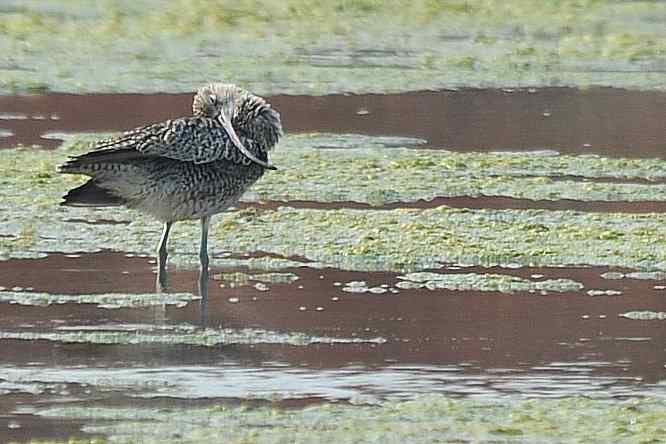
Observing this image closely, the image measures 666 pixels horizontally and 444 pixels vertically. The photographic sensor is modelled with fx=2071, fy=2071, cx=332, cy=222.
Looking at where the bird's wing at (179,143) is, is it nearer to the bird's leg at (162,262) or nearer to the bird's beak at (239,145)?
the bird's beak at (239,145)

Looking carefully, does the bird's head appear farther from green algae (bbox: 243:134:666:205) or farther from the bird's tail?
green algae (bbox: 243:134:666:205)

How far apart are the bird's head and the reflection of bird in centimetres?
15

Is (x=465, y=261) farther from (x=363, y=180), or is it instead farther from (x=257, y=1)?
(x=257, y=1)

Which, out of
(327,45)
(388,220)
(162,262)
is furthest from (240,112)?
(327,45)

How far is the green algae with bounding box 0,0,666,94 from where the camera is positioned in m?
15.5

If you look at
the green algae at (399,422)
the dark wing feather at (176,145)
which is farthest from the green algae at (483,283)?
the green algae at (399,422)

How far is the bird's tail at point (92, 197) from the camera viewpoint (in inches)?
356

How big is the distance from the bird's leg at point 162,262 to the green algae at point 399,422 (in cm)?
200

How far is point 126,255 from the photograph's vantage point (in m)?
9.27

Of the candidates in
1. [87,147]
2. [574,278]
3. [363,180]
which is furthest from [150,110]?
[574,278]

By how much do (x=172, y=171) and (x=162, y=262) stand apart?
44 cm

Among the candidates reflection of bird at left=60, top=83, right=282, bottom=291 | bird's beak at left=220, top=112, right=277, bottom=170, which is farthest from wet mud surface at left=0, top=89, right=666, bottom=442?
bird's beak at left=220, top=112, right=277, bottom=170

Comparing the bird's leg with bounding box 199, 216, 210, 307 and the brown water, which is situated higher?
the brown water

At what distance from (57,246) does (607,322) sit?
2.67 m
